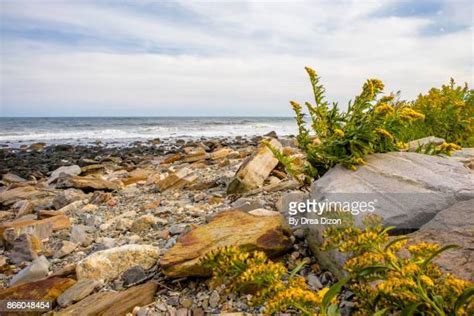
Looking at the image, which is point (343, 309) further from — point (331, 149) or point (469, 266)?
point (331, 149)

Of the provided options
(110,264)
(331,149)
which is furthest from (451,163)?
(110,264)

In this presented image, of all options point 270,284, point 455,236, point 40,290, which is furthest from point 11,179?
point 455,236

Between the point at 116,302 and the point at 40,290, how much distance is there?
3.12 ft

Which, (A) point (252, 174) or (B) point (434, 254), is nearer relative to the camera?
(B) point (434, 254)

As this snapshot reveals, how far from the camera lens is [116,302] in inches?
124

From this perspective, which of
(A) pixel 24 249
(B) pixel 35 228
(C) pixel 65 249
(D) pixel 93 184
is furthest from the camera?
(D) pixel 93 184

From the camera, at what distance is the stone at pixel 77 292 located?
346 cm

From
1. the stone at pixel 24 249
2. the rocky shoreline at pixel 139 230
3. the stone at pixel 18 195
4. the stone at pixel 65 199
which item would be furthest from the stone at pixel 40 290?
the stone at pixel 18 195

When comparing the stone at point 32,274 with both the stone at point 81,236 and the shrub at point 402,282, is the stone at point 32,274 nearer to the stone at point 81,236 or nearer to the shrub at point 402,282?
the stone at point 81,236

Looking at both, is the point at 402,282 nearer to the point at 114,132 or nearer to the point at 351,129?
the point at 351,129

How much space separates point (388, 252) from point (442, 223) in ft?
4.38

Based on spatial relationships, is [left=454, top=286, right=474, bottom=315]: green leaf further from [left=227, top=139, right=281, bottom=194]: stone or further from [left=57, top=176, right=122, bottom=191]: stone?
[left=57, top=176, right=122, bottom=191]: stone

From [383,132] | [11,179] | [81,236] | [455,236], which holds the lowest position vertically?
[11,179]

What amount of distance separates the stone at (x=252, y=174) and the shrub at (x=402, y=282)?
407 cm
